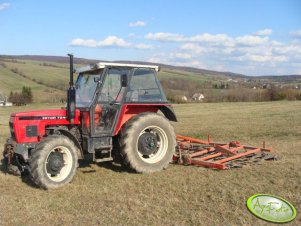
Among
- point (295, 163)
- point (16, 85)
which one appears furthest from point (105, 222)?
point (16, 85)

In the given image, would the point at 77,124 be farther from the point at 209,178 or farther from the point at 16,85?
the point at 16,85

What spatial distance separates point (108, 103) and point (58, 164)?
158 cm

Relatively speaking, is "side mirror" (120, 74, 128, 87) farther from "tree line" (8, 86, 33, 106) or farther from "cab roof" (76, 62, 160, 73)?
"tree line" (8, 86, 33, 106)

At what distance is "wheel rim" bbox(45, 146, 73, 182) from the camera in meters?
6.78

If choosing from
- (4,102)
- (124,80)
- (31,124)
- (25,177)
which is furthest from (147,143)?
(4,102)

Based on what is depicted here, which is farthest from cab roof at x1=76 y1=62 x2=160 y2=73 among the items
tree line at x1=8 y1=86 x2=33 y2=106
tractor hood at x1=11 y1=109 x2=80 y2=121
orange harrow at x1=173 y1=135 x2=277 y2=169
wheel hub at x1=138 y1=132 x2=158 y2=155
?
tree line at x1=8 y1=86 x2=33 y2=106

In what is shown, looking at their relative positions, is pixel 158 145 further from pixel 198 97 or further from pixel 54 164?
pixel 198 97

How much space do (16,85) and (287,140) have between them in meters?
52.6

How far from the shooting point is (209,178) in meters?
7.11

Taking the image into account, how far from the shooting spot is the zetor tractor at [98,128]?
6.89m

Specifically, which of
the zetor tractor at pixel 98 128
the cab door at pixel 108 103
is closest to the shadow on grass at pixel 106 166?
the zetor tractor at pixel 98 128

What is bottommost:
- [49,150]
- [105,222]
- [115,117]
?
[105,222]

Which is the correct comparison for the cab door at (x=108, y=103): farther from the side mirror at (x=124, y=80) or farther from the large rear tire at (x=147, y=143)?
the large rear tire at (x=147, y=143)

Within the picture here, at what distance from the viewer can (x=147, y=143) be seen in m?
7.96
